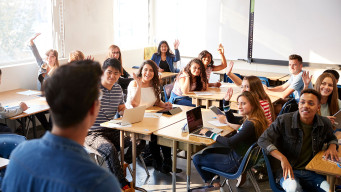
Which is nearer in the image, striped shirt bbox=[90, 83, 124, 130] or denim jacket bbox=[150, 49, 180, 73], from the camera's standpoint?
striped shirt bbox=[90, 83, 124, 130]

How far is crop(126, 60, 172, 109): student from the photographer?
4.74 meters

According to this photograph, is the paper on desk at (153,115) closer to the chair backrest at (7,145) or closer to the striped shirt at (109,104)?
the striped shirt at (109,104)

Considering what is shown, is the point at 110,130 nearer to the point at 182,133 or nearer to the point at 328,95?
the point at 182,133

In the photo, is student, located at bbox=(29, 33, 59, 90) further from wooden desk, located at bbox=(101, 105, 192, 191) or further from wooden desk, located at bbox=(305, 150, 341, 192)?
wooden desk, located at bbox=(305, 150, 341, 192)

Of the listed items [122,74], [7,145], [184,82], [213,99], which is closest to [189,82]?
[184,82]

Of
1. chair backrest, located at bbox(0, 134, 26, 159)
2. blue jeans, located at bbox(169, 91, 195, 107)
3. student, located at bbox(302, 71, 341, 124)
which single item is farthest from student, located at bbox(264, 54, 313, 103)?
chair backrest, located at bbox(0, 134, 26, 159)

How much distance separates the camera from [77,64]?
123 cm

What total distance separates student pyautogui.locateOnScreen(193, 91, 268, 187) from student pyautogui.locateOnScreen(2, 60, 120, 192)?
251cm

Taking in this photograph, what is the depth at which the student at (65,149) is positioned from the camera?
112 centimetres

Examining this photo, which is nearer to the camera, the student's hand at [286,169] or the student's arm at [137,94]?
the student's hand at [286,169]

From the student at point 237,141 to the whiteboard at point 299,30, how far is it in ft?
15.9

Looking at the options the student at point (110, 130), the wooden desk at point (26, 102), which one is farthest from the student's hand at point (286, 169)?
the wooden desk at point (26, 102)

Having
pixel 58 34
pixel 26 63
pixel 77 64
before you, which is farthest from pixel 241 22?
pixel 77 64

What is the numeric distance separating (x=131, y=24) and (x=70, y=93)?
813 cm
